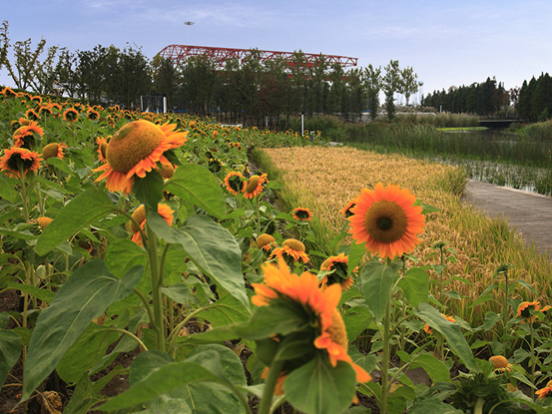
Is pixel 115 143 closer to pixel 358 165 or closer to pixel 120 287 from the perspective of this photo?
pixel 120 287

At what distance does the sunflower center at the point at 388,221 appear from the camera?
1.04m

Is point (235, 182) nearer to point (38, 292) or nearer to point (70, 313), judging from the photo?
point (38, 292)

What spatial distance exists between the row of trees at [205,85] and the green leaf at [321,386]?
426 inches

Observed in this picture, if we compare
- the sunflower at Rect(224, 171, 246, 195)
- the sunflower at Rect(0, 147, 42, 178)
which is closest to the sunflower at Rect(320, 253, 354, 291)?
the sunflower at Rect(0, 147, 42, 178)

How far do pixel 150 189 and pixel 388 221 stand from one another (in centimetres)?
63

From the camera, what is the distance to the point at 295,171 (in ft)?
22.9

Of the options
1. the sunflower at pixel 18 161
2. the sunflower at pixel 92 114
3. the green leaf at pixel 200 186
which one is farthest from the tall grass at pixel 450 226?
the sunflower at pixel 92 114

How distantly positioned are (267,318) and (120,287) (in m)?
0.35

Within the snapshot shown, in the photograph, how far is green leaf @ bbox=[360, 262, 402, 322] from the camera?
0.88m

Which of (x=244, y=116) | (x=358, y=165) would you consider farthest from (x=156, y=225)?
(x=244, y=116)

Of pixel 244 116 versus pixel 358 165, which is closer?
pixel 358 165

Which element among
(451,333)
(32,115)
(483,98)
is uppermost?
(483,98)

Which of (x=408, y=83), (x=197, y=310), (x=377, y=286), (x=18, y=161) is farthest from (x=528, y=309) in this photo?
(x=408, y=83)

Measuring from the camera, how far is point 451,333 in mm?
1052
